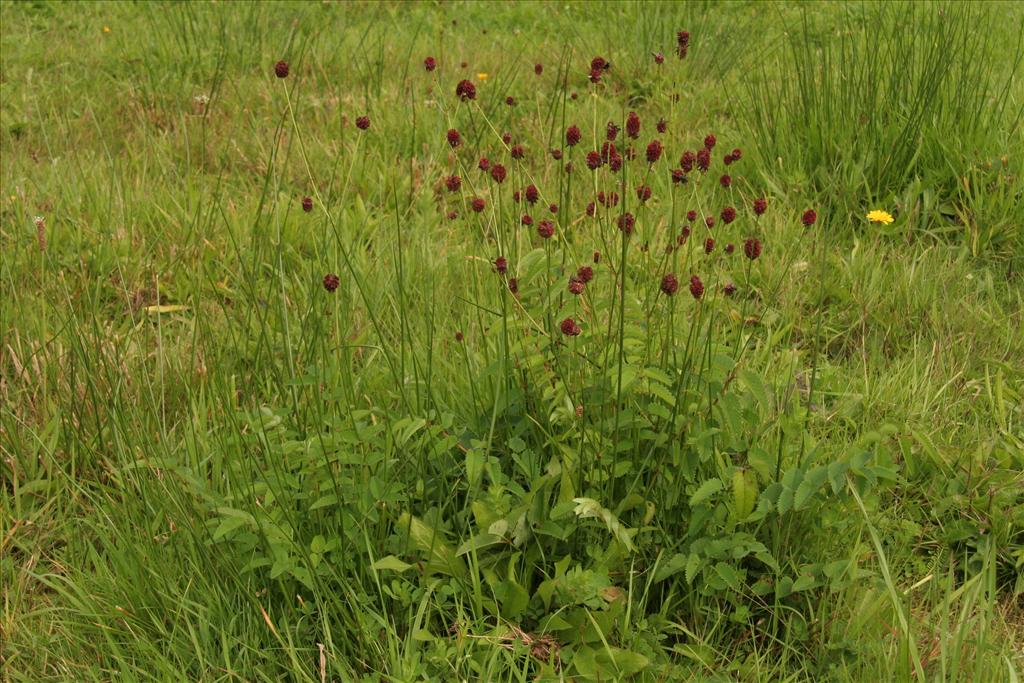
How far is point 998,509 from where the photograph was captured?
6.56ft

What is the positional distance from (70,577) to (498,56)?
326 cm

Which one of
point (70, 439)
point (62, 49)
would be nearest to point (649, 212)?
point (70, 439)

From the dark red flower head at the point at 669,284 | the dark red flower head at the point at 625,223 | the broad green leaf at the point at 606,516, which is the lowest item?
the broad green leaf at the point at 606,516

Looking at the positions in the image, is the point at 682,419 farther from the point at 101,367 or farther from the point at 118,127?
the point at 118,127

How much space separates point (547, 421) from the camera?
1.89m

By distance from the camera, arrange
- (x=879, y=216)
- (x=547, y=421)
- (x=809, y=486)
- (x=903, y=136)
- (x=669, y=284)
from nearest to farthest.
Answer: (x=669, y=284), (x=809, y=486), (x=547, y=421), (x=879, y=216), (x=903, y=136)

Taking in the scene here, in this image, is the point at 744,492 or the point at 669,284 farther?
the point at 744,492

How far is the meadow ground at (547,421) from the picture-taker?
1712mm

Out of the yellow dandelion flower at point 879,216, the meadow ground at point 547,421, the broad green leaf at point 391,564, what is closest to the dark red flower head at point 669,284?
the meadow ground at point 547,421

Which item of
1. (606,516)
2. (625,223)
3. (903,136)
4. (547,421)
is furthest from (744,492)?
(903,136)

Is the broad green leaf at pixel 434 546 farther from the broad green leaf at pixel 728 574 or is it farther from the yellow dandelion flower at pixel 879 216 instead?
the yellow dandelion flower at pixel 879 216

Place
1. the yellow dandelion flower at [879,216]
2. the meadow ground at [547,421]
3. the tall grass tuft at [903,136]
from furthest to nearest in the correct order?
the tall grass tuft at [903,136] < the yellow dandelion flower at [879,216] < the meadow ground at [547,421]

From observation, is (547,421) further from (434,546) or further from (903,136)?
(903,136)

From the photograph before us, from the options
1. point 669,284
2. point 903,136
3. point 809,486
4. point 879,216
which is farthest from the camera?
point 903,136
